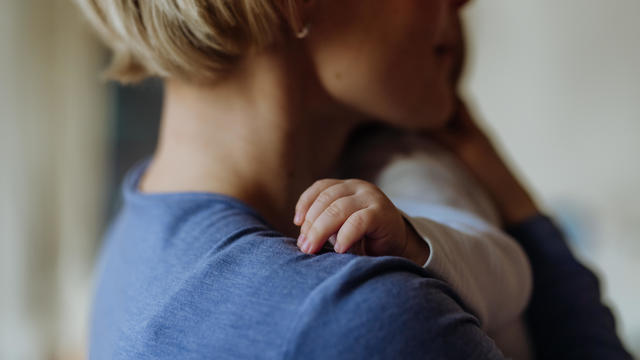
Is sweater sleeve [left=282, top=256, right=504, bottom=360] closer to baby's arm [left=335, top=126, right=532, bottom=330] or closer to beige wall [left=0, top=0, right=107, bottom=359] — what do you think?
baby's arm [left=335, top=126, right=532, bottom=330]

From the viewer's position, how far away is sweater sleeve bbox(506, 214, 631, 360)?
65cm

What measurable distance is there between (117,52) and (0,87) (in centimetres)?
126

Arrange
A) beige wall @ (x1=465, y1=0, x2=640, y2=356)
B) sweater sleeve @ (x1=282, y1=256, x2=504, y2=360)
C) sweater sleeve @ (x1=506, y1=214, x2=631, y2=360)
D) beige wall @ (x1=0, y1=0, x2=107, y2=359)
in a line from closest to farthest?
sweater sleeve @ (x1=282, y1=256, x2=504, y2=360), sweater sleeve @ (x1=506, y1=214, x2=631, y2=360), beige wall @ (x1=465, y1=0, x2=640, y2=356), beige wall @ (x1=0, y1=0, x2=107, y2=359)

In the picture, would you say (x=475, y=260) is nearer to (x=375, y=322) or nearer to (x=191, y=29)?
(x=375, y=322)

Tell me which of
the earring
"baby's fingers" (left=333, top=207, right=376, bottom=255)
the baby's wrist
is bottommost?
the baby's wrist

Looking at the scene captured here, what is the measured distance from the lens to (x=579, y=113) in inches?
62.0

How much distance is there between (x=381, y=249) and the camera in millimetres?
411

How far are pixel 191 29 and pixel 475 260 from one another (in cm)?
32

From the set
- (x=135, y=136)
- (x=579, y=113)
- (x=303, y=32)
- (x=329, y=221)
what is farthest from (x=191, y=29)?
(x=135, y=136)

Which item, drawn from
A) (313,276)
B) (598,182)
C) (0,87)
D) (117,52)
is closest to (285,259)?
(313,276)

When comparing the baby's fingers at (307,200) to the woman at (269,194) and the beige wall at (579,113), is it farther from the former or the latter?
the beige wall at (579,113)

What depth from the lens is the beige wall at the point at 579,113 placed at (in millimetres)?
1478

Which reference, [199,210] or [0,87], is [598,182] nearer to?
[199,210]

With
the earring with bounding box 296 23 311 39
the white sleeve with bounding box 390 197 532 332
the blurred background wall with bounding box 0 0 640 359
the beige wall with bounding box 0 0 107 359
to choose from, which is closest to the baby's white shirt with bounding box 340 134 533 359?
the white sleeve with bounding box 390 197 532 332
